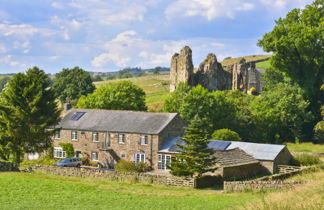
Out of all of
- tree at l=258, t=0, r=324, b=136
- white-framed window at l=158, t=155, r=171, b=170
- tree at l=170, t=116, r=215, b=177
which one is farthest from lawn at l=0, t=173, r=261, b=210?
tree at l=258, t=0, r=324, b=136

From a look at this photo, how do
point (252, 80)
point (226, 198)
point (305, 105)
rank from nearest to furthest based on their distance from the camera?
point (226, 198) → point (305, 105) → point (252, 80)

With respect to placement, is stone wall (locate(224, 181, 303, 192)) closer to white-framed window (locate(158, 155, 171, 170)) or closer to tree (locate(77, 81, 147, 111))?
white-framed window (locate(158, 155, 171, 170))

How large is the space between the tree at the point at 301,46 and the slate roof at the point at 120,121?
23.4m

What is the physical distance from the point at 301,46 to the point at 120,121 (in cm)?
2939

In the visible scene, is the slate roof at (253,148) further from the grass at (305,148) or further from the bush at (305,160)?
the grass at (305,148)

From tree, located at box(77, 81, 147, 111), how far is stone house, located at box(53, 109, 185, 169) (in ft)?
31.8

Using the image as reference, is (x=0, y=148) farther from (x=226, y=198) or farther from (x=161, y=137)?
(x=226, y=198)

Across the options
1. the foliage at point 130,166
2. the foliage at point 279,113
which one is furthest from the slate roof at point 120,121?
the foliage at point 279,113

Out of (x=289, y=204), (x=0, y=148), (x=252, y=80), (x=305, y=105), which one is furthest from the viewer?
(x=252, y=80)

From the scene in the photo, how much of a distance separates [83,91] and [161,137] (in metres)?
46.8

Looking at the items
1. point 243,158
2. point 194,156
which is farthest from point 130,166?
point 243,158

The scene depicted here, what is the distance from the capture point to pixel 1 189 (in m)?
29.8

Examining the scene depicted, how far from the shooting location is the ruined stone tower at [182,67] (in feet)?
294

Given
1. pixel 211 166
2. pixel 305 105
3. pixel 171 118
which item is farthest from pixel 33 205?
pixel 305 105
